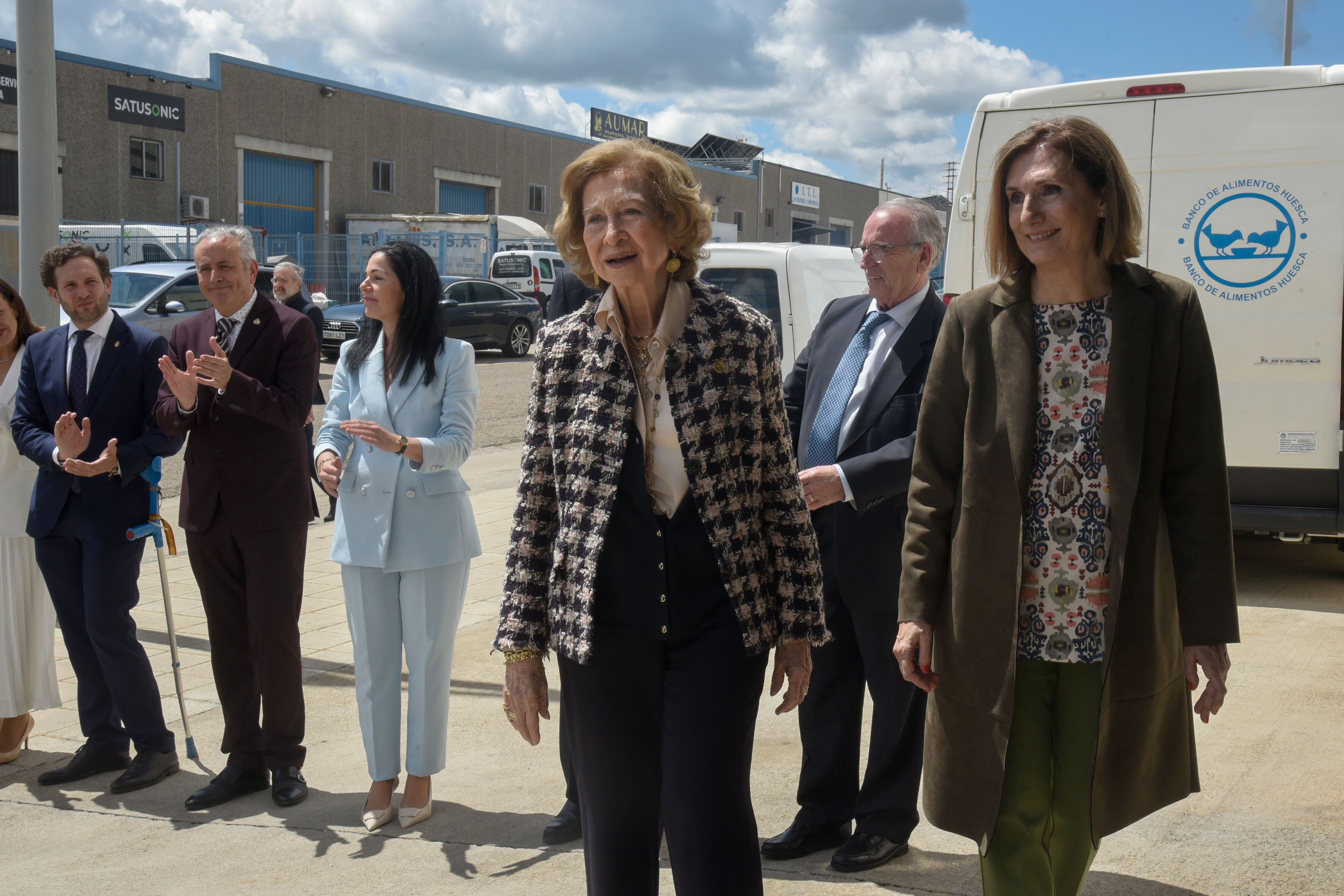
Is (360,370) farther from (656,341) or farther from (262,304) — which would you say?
(656,341)

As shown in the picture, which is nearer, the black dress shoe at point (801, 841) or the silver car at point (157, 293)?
the black dress shoe at point (801, 841)

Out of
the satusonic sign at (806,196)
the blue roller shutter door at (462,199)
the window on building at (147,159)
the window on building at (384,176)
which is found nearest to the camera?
the window on building at (147,159)

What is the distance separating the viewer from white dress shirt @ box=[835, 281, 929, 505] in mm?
3779

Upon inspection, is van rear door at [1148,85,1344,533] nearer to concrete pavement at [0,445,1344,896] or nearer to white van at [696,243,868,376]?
concrete pavement at [0,445,1344,896]

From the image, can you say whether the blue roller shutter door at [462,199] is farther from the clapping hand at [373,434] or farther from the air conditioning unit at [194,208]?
the clapping hand at [373,434]

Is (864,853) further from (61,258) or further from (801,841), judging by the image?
(61,258)

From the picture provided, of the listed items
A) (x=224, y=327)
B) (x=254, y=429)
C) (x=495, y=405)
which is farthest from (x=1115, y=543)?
(x=495, y=405)

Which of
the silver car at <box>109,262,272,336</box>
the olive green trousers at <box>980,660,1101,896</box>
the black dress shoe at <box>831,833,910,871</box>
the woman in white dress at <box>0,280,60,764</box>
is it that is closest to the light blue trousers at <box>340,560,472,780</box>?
the black dress shoe at <box>831,833,910,871</box>

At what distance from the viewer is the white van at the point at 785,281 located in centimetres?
777

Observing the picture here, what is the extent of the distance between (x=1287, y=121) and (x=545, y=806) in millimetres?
5056

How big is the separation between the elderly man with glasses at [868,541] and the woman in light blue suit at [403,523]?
1.26m

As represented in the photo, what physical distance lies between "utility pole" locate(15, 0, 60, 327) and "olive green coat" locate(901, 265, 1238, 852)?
18.2 feet

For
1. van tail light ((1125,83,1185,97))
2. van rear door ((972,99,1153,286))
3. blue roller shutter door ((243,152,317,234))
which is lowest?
van rear door ((972,99,1153,286))

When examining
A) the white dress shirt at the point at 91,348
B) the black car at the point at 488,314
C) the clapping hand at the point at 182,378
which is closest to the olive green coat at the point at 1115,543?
the clapping hand at the point at 182,378
